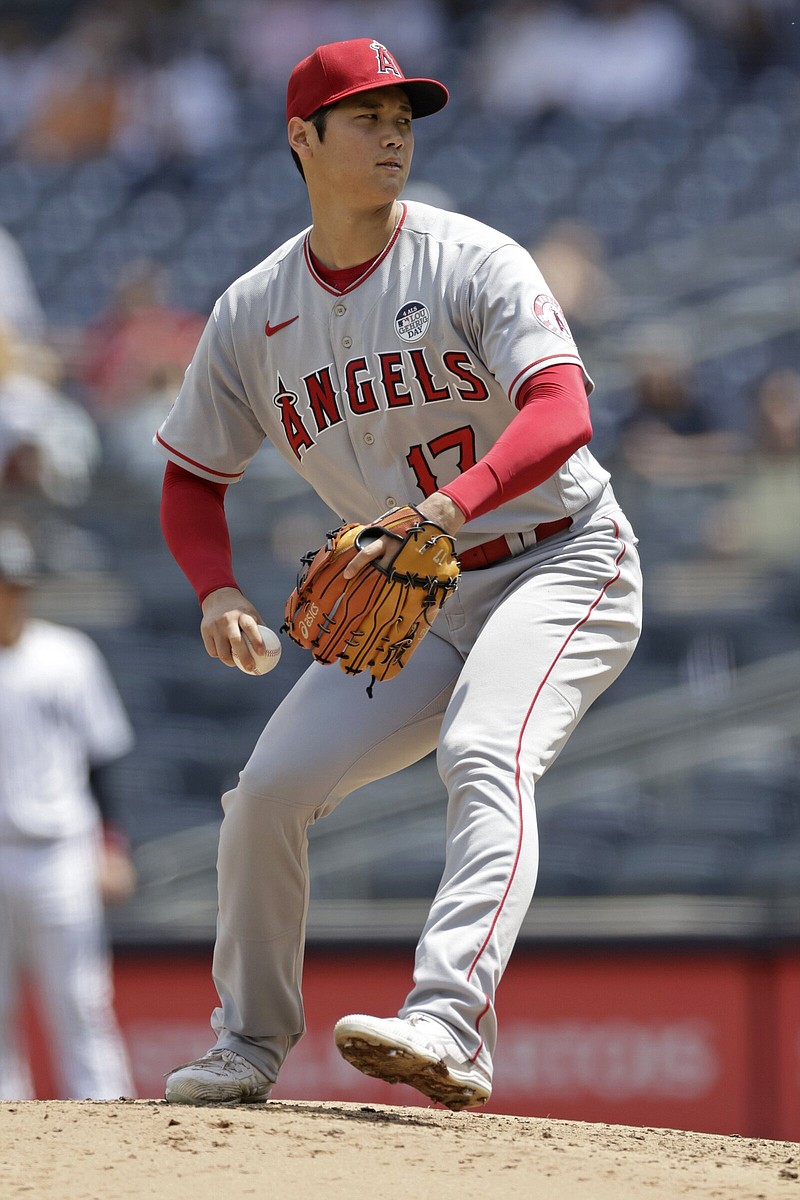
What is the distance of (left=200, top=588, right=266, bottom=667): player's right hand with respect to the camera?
265 centimetres

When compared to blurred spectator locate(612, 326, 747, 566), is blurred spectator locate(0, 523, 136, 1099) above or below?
below

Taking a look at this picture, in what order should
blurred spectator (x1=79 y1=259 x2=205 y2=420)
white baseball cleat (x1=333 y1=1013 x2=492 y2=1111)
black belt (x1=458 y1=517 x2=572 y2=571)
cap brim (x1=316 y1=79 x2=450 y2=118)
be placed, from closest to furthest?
white baseball cleat (x1=333 y1=1013 x2=492 y2=1111) → cap brim (x1=316 y1=79 x2=450 y2=118) → black belt (x1=458 y1=517 x2=572 y2=571) → blurred spectator (x1=79 y1=259 x2=205 y2=420)

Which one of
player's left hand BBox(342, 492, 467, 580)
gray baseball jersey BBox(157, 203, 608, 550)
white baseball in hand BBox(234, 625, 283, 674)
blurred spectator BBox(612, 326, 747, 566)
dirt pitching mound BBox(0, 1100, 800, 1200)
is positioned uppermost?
blurred spectator BBox(612, 326, 747, 566)

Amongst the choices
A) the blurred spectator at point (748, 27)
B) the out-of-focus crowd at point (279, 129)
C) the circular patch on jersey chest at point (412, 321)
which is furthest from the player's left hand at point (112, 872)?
the blurred spectator at point (748, 27)

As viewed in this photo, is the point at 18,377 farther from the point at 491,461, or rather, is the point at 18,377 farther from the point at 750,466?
the point at 491,461

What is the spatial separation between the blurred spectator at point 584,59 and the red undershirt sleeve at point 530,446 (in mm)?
6706

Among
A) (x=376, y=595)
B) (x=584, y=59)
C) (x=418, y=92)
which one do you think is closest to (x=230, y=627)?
(x=376, y=595)

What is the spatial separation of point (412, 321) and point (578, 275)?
492cm

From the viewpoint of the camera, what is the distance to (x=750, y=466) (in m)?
6.40

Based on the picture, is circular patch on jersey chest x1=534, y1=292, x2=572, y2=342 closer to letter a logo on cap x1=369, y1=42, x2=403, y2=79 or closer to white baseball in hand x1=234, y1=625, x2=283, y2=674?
letter a logo on cap x1=369, y1=42, x2=403, y2=79

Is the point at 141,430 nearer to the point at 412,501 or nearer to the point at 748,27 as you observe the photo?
the point at 748,27

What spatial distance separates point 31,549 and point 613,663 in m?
4.32

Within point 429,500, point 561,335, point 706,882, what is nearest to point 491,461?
point 429,500

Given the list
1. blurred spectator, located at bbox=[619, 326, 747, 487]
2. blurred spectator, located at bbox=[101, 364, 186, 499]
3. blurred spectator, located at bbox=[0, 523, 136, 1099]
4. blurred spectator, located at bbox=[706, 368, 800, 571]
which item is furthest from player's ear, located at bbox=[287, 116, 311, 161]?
blurred spectator, located at bbox=[101, 364, 186, 499]
